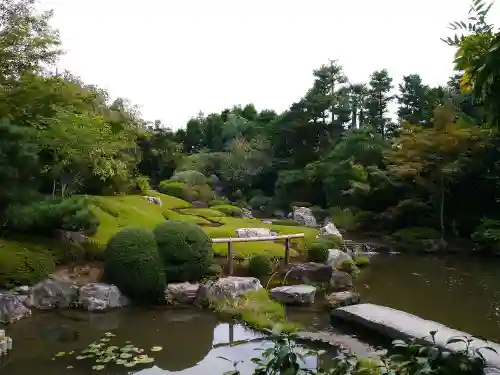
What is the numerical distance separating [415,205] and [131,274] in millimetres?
15520

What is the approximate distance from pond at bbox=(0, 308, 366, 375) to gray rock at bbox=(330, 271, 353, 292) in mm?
3651

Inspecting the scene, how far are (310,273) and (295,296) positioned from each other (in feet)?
6.15

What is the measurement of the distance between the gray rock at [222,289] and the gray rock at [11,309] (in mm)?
3261

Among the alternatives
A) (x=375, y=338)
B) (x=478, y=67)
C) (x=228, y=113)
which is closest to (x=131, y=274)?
(x=375, y=338)

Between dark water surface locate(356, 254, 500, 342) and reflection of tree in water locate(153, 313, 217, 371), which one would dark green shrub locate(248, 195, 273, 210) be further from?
reflection of tree in water locate(153, 313, 217, 371)

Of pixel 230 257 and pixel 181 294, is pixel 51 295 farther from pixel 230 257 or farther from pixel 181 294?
pixel 230 257

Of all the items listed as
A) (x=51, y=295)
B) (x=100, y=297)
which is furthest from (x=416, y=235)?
(x=51, y=295)

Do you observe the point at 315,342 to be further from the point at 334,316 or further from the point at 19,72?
the point at 19,72

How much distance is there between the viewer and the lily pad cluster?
6.79 meters

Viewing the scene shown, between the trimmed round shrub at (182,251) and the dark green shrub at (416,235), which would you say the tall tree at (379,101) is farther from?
the trimmed round shrub at (182,251)

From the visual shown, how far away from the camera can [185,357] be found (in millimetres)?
7367

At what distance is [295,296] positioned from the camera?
34.3ft

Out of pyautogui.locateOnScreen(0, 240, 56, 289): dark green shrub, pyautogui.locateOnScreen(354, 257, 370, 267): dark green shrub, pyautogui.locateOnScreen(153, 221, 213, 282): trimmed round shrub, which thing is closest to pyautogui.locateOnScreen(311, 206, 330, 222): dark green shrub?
pyautogui.locateOnScreen(354, 257, 370, 267): dark green shrub

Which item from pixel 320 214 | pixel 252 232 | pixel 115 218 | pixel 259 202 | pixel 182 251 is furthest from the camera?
pixel 259 202
